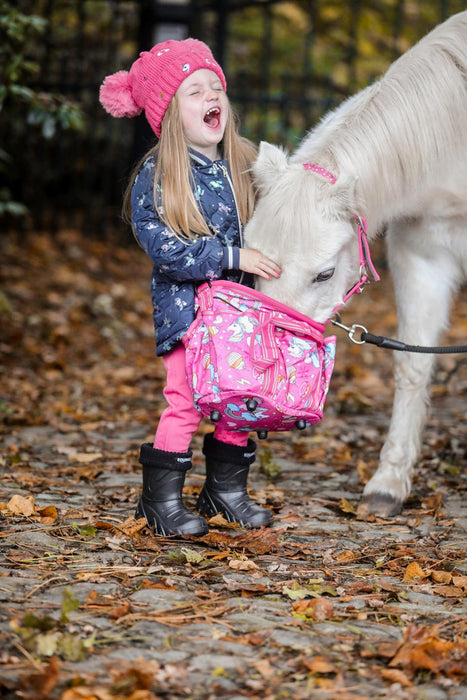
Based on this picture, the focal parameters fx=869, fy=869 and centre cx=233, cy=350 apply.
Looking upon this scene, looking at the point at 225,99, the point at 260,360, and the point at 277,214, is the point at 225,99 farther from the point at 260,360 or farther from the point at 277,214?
the point at 260,360

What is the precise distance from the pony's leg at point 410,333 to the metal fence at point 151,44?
4.53 metres

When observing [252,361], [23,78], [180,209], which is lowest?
[252,361]

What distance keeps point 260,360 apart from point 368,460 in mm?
1611

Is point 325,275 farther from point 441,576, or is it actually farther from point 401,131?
point 441,576

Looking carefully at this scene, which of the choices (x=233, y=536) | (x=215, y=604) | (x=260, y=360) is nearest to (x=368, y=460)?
(x=233, y=536)

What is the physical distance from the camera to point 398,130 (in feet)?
9.87

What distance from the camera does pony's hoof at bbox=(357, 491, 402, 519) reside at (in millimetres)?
3287

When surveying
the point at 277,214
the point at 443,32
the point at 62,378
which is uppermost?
the point at 443,32

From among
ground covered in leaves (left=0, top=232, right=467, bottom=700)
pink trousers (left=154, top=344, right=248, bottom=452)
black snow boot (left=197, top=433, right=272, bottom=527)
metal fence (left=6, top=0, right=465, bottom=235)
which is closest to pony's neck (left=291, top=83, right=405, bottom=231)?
pink trousers (left=154, top=344, right=248, bottom=452)

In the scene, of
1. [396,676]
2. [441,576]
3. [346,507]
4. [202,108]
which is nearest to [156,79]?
[202,108]

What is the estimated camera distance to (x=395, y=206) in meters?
3.11

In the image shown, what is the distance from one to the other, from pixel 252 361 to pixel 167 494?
1.91 feet

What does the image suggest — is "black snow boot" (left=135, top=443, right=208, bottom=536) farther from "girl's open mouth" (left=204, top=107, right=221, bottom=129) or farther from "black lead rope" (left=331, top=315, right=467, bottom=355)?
"girl's open mouth" (left=204, top=107, right=221, bottom=129)

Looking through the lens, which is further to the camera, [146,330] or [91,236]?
[91,236]
